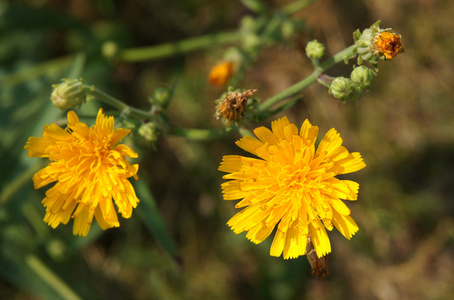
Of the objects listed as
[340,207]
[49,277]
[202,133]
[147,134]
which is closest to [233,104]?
[202,133]

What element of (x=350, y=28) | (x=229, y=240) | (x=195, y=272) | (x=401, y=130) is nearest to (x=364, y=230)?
(x=401, y=130)

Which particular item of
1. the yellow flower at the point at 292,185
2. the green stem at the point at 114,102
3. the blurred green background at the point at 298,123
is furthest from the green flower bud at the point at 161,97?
the blurred green background at the point at 298,123

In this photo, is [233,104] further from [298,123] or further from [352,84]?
[298,123]

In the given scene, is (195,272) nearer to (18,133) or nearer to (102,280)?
(102,280)

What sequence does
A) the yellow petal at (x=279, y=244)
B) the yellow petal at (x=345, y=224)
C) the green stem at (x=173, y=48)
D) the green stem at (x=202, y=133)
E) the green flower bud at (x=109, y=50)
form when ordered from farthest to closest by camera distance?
the green stem at (x=173, y=48), the green flower bud at (x=109, y=50), the green stem at (x=202, y=133), the yellow petal at (x=279, y=244), the yellow petal at (x=345, y=224)

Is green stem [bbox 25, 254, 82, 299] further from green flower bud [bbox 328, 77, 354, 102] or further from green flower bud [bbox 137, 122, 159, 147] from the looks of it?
green flower bud [bbox 328, 77, 354, 102]

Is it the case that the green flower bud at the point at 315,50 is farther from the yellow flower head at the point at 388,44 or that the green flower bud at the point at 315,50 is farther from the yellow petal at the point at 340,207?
the yellow petal at the point at 340,207
